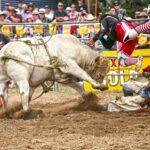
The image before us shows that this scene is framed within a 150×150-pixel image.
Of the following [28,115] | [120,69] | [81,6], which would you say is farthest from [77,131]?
[81,6]

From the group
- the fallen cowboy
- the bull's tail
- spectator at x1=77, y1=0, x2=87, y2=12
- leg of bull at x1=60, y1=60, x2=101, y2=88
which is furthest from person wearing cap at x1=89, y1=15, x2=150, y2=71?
spectator at x1=77, y1=0, x2=87, y2=12

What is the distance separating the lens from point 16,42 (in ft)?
37.3

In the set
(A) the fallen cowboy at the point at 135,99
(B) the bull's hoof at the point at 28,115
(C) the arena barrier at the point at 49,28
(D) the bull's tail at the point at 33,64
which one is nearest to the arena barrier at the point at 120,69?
(C) the arena barrier at the point at 49,28

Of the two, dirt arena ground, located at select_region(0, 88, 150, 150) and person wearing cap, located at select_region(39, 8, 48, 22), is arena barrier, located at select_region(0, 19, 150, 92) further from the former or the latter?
dirt arena ground, located at select_region(0, 88, 150, 150)

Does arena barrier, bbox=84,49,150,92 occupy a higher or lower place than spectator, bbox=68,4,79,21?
lower

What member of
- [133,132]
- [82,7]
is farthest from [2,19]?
[133,132]

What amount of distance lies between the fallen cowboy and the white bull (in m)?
0.50

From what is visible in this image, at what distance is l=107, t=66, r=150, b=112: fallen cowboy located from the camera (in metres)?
11.4

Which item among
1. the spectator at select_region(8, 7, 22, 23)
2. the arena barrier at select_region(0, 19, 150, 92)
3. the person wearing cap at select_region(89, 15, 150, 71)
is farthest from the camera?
the spectator at select_region(8, 7, 22, 23)

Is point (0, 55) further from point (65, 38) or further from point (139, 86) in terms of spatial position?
point (139, 86)

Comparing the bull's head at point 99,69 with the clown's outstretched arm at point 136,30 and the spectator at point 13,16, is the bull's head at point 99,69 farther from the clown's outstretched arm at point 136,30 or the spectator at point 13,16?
the spectator at point 13,16

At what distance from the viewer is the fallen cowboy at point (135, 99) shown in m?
11.4

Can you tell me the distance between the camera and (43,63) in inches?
442

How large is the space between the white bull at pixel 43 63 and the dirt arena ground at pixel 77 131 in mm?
560
